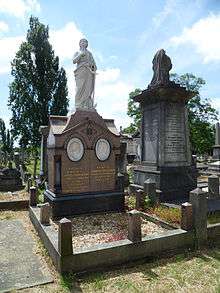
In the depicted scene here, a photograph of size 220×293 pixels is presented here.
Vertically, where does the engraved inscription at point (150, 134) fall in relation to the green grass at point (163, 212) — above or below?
above

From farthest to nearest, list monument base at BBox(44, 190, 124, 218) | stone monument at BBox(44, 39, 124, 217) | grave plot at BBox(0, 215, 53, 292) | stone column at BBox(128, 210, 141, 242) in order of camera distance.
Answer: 1. stone monument at BBox(44, 39, 124, 217)
2. monument base at BBox(44, 190, 124, 218)
3. stone column at BBox(128, 210, 141, 242)
4. grave plot at BBox(0, 215, 53, 292)

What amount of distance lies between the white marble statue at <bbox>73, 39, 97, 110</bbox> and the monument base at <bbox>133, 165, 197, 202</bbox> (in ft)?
11.6

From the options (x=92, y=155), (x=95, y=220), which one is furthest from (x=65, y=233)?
(x=92, y=155)

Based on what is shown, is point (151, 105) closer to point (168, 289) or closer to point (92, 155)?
point (92, 155)

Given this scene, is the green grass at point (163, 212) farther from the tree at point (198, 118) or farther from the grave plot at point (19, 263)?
the tree at point (198, 118)

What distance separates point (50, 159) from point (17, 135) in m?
21.9

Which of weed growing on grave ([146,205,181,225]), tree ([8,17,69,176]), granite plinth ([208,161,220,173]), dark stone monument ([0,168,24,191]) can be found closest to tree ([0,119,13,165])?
tree ([8,17,69,176])

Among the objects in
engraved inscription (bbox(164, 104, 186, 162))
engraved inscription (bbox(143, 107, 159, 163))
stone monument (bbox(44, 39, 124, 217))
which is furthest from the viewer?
engraved inscription (bbox(143, 107, 159, 163))

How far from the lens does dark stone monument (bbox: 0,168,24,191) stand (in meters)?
15.6

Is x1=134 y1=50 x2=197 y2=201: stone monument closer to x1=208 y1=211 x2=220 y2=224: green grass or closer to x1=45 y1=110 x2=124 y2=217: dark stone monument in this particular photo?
x1=45 y1=110 x2=124 y2=217: dark stone monument

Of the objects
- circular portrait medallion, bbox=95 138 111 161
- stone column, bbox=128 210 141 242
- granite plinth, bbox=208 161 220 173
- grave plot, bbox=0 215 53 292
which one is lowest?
grave plot, bbox=0 215 53 292

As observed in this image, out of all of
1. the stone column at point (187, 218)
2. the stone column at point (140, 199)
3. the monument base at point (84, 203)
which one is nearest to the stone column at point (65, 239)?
the stone column at point (187, 218)

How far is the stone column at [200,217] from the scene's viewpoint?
6281 mm

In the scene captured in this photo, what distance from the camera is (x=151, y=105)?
11.6 meters
